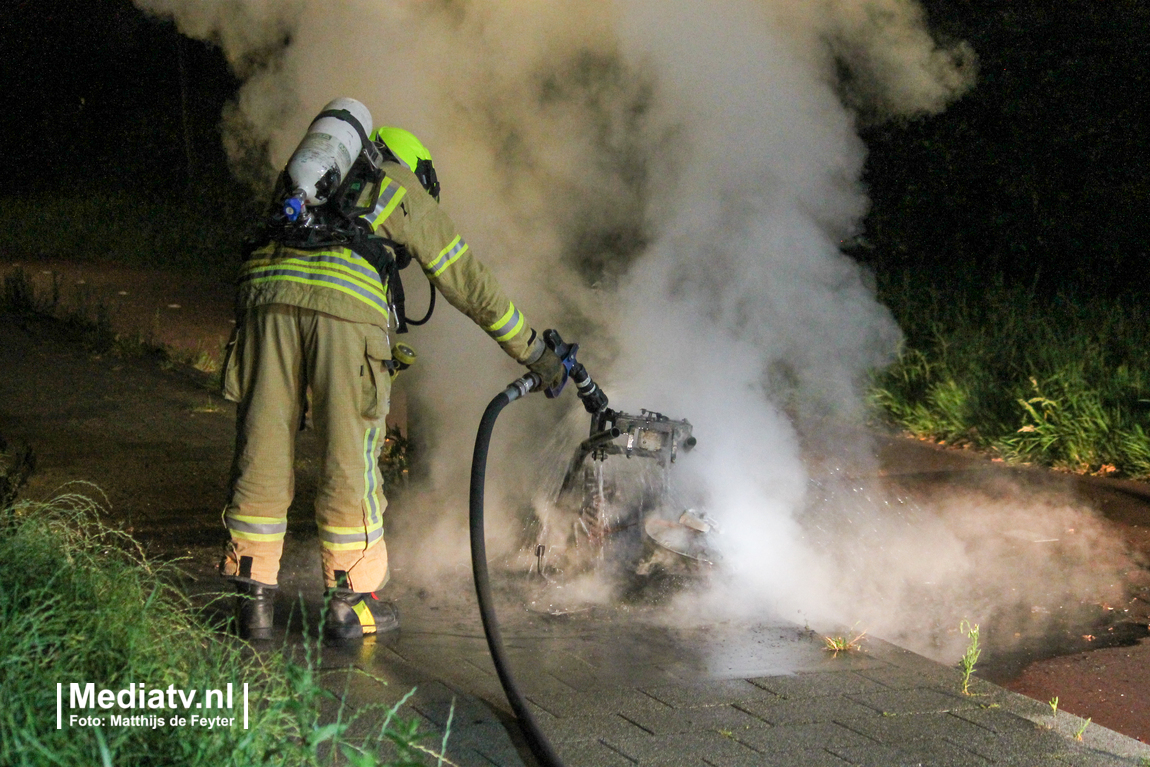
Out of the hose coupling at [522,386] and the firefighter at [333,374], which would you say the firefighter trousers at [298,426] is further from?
the hose coupling at [522,386]

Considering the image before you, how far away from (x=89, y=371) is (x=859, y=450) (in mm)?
5310

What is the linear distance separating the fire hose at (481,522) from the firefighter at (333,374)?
0.23 meters

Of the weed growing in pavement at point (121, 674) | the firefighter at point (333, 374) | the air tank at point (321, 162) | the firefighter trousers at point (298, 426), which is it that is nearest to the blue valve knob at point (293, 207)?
the air tank at point (321, 162)

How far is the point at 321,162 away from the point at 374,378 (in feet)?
2.30

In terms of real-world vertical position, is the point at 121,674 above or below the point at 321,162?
below

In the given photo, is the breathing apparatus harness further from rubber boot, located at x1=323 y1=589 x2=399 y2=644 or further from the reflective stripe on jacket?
rubber boot, located at x1=323 y1=589 x2=399 y2=644

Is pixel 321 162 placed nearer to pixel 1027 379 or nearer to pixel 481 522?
pixel 481 522

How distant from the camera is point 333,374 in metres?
3.70

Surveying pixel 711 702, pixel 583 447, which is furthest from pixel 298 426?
pixel 711 702

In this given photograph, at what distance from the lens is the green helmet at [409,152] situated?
400 cm

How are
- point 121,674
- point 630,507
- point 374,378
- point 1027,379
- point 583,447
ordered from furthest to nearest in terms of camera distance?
point 1027,379
point 630,507
point 583,447
point 374,378
point 121,674

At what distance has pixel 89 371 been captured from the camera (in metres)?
8.20

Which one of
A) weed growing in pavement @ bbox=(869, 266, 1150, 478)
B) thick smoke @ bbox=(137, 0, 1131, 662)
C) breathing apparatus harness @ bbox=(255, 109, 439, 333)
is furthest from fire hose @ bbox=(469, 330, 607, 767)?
weed growing in pavement @ bbox=(869, 266, 1150, 478)

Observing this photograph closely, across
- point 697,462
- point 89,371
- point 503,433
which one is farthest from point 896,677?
point 89,371
